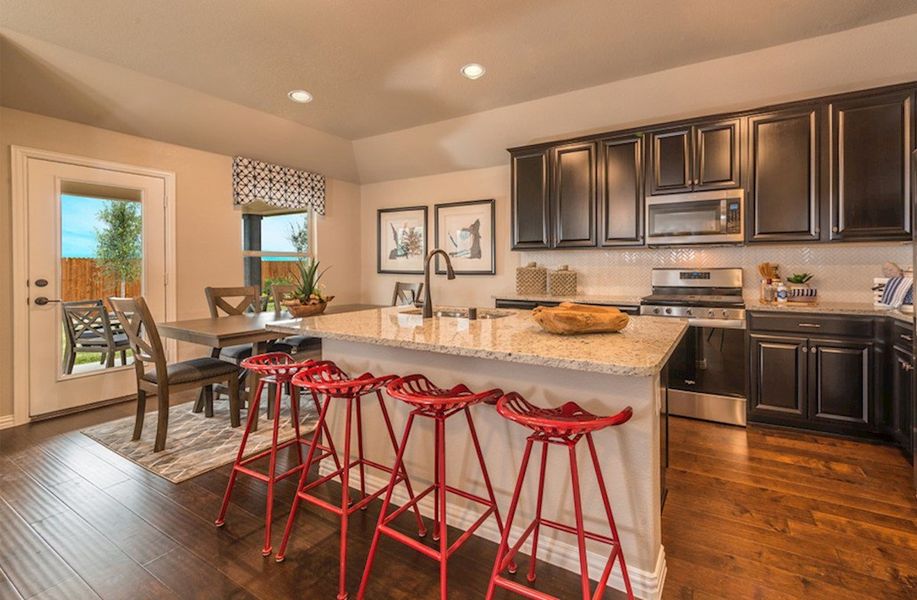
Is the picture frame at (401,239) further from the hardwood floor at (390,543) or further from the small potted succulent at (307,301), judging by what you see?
the hardwood floor at (390,543)

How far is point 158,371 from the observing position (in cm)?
286

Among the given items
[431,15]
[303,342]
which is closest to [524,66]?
[431,15]

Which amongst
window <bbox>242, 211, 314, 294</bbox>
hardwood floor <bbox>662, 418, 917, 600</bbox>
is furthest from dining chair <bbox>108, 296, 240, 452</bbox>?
hardwood floor <bbox>662, 418, 917, 600</bbox>

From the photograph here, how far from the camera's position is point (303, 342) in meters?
3.80

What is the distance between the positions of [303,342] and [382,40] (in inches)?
94.2

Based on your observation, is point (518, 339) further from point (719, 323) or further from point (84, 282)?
point (84, 282)

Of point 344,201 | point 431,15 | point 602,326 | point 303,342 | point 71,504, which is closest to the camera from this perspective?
point 602,326

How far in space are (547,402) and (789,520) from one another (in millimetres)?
1349

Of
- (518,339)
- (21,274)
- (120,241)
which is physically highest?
(120,241)

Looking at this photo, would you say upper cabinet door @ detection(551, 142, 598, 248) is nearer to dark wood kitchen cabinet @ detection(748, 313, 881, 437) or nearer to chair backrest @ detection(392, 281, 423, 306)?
dark wood kitchen cabinet @ detection(748, 313, 881, 437)

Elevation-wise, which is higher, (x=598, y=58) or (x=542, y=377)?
(x=598, y=58)

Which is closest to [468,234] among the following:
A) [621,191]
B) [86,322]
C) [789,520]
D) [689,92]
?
[621,191]

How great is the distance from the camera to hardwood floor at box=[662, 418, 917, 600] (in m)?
1.65

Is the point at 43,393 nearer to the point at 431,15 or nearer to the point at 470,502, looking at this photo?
the point at 470,502
